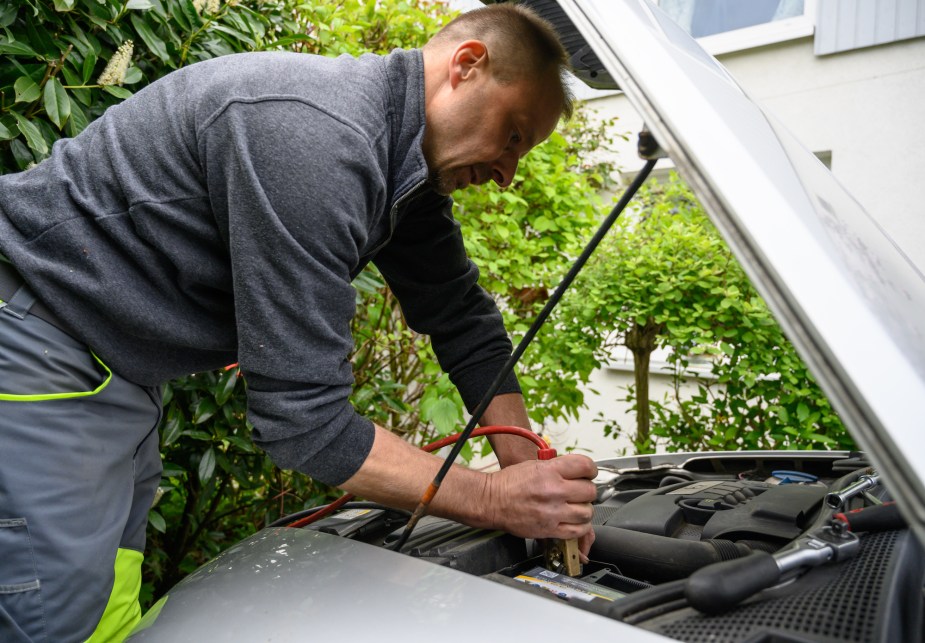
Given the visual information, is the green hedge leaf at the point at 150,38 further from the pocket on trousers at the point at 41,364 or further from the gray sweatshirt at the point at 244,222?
the pocket on trousers at the point at 41,364

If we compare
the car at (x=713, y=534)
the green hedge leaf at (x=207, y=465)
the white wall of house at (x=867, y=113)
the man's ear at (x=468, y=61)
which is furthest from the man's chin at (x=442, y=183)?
the white wall of house at (x=867, y=113)

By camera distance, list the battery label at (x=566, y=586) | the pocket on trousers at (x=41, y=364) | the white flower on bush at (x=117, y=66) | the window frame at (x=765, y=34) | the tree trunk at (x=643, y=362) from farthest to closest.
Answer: the window frame at (x=765, y=34), the tree trunk at (x=643, y=362), the white flower on bush at (x=117, y=66), the pocket on trousers at (x=41, y=364), the battery label at (x=566, y=586)

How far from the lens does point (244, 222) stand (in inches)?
46.1

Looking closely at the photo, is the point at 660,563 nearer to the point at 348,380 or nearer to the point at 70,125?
the point at 348,380

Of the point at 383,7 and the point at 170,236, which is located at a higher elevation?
the point at 383,7

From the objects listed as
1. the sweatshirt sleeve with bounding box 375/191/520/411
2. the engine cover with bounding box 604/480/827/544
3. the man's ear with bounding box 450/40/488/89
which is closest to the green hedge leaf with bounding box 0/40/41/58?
the sweatshirt sleeve with bounding box 375/191/520/411

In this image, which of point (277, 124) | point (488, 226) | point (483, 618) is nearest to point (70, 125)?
point (277, 124)

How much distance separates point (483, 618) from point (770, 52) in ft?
17.6

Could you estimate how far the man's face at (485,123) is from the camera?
4.42ft

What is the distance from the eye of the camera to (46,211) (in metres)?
1.32

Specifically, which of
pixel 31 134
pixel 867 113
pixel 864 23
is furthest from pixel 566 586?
pixel 864 23

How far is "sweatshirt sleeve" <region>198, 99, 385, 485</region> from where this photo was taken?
1162 millimetres

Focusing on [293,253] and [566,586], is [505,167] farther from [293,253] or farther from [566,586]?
[566,586]

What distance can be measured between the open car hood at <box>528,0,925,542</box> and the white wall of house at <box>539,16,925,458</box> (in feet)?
11.6
